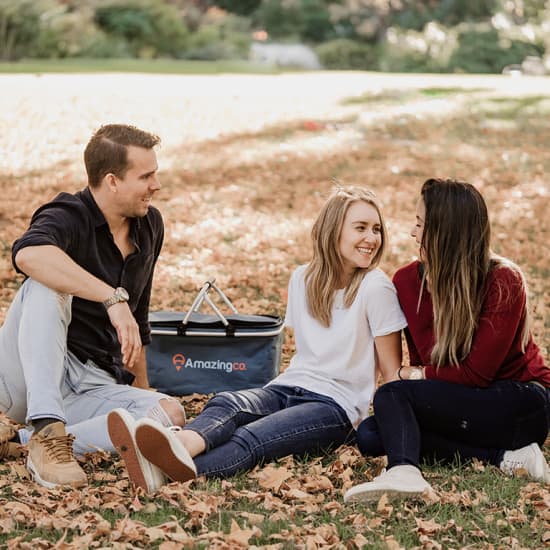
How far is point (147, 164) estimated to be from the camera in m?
4.15

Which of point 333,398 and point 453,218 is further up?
point 453,218

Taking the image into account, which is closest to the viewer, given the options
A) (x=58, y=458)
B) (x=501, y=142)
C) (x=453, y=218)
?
(x=58, y=458)

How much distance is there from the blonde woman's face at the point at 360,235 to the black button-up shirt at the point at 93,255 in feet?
2.97

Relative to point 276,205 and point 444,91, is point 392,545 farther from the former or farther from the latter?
point 444,91

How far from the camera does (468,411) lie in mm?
3820

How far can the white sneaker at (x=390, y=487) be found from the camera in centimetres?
342

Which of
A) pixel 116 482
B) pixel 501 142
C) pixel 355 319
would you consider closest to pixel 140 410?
pixel 116 482

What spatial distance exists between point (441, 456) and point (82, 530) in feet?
5.17

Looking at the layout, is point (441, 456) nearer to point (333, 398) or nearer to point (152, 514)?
point (333, 398)

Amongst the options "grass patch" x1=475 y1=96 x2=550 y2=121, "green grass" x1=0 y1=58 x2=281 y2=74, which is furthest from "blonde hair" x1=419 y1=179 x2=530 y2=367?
"green grass" x1=0 y1=58 x2=281 y2=74

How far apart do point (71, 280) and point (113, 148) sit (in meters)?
0.66

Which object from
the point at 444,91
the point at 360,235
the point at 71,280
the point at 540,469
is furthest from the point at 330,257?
the point at 444,91

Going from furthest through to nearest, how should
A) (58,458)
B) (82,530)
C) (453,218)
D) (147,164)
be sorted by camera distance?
(147,164) → (453,218) → (58,458) → (82,530)

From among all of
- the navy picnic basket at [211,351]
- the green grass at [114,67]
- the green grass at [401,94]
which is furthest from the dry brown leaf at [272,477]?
the green grass at [114,67]
